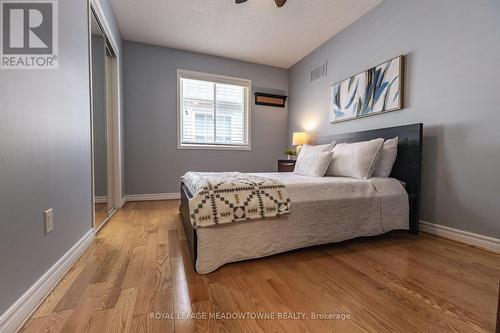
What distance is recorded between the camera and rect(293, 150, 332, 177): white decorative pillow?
239 cm

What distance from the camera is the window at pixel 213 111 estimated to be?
3.96 m

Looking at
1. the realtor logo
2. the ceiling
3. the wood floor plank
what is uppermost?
the ceiling

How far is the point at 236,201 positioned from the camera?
4.83 ft

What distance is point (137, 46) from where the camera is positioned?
3.59 m

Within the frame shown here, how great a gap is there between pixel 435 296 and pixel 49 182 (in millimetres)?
2273

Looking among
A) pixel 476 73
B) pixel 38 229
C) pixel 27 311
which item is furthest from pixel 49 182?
pixel 476 73

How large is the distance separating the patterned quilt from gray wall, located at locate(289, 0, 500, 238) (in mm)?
1679

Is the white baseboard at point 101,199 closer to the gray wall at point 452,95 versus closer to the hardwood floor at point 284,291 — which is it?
the hardwood floor at point 284,291

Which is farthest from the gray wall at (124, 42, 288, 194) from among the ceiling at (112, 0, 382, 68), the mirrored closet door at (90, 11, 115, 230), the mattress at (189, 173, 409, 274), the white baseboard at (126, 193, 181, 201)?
the mattress at (189, 173, 409, 274)

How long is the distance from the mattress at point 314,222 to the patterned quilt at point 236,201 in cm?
6

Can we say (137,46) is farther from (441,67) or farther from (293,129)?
(441,67)

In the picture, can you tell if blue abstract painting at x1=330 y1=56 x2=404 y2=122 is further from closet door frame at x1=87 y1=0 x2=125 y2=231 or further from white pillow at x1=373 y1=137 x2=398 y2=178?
closet door frame at x1=87 y1=0 x2=125 y2=231

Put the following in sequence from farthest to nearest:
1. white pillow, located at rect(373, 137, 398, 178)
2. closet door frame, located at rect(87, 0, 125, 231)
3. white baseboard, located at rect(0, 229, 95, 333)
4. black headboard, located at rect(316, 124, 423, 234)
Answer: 1. closet door frame, located at rect(87, 0, 125, 231)
2. white pillow, located at rect(373, 137, 398, 178)
3. black headboard, located at rect(316, 124, 423, 234)
4. white baseboard, located at rect(0, 229, 95, 333)

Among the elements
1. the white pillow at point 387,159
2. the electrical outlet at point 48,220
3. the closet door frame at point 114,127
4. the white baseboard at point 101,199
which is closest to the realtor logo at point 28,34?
the electrical outlet at point 48,220
